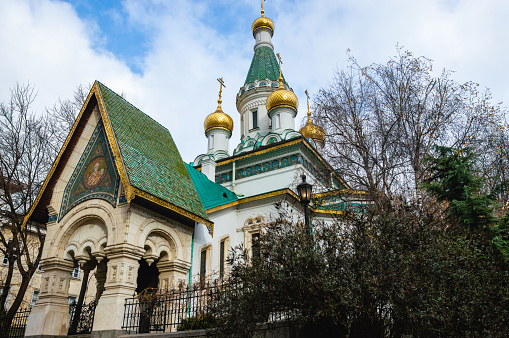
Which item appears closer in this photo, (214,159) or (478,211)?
(478,211)

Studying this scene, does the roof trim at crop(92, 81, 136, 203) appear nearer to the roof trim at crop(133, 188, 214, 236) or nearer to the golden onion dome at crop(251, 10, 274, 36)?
the roof trim at crop(133, 188, 214, 236)

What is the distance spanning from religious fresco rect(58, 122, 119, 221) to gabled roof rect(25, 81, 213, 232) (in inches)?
22.7

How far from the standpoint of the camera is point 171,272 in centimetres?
1041

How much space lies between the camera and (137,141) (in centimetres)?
1130

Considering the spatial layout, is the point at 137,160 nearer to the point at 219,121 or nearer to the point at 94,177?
the point at 94,177

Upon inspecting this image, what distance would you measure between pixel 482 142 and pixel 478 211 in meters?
3.91

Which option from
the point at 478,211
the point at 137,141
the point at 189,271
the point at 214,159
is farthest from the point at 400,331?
the point at 214,159

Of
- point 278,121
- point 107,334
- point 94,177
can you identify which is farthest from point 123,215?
point 278,121

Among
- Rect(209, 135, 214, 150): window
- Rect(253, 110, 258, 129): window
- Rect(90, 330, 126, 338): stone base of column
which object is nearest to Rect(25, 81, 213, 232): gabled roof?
Rect(90, 330, 126, 338): stone base of column

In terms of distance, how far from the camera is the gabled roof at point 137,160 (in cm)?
979

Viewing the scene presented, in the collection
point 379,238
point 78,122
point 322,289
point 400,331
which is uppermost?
point 78,122

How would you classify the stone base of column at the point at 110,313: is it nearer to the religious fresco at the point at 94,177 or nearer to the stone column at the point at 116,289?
the stone column at the point at 116,289

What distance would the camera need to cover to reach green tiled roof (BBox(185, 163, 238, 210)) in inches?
549

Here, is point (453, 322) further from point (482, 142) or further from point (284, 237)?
point (482, 142)
